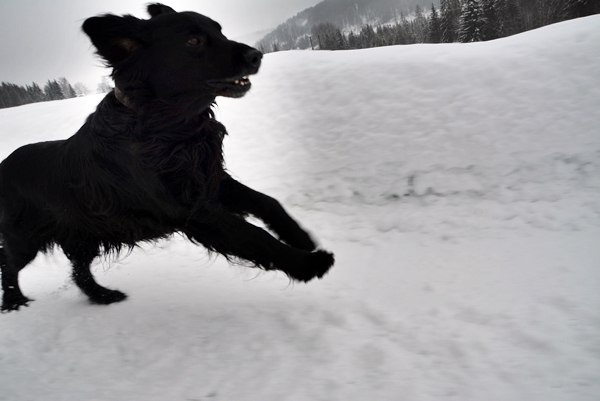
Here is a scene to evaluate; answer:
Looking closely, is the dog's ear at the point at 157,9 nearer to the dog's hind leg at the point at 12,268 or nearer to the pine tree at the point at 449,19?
the dog's hind leg at the point at 12,268

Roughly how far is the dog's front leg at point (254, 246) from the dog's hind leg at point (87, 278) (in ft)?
3.87

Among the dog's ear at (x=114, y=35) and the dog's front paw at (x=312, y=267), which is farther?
the dog's front paw at (x=312, y=267)

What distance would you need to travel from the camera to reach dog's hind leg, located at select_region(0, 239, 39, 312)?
3.02 m

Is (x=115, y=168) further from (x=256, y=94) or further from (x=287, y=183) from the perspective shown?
(x=256, y=94)

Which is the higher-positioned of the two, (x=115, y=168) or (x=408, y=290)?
(x=115, y=168)

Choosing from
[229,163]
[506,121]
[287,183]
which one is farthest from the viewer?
[229,163]

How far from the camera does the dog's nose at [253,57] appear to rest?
7.51ft

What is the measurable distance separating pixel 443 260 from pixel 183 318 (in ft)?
6.77

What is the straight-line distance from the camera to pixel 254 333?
2.23 m

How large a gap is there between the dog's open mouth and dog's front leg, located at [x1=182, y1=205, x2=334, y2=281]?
764mm

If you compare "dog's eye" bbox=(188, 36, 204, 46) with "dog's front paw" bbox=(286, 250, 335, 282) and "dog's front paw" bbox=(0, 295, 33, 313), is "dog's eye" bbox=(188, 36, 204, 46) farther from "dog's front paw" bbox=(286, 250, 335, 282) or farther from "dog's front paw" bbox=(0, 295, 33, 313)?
"dog's front paw" bbox=(0, 295, 33, 313)

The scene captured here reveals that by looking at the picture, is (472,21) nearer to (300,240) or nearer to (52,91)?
(300,240)

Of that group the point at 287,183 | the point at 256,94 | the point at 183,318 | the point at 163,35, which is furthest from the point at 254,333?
the point at 256,94

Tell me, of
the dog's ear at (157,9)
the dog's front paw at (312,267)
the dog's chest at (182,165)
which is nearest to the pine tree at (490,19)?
the dog's ear at (157,9)
